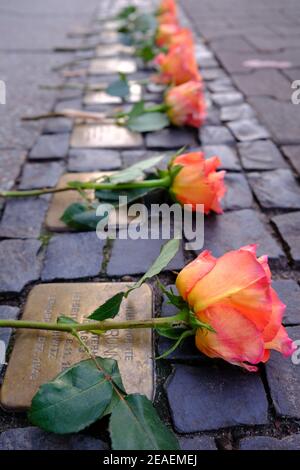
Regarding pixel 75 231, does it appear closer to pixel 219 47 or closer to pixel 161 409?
pixel 161 409

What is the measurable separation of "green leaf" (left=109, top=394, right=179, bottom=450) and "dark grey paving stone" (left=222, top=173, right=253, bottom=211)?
88 centimetres

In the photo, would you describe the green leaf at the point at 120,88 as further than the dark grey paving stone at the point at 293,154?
Yes

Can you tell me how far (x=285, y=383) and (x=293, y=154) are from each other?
1.18 metres

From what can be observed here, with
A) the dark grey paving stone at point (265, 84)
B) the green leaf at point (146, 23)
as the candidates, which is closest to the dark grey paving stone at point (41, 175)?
the dark grey paving stone at point (265, 84)

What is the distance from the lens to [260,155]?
74.4 inches

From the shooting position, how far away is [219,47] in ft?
11.4

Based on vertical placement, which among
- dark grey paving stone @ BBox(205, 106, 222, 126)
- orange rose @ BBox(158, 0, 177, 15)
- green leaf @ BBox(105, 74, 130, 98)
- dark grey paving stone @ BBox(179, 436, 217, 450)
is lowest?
dark grey paving stone @ BBox(179, 436, 217, 450)

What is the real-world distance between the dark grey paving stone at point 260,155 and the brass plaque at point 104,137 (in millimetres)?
457

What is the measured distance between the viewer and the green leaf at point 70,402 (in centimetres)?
79

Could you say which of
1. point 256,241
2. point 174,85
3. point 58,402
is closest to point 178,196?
point 256,241

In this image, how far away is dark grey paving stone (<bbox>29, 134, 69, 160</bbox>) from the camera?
6.31 ft
